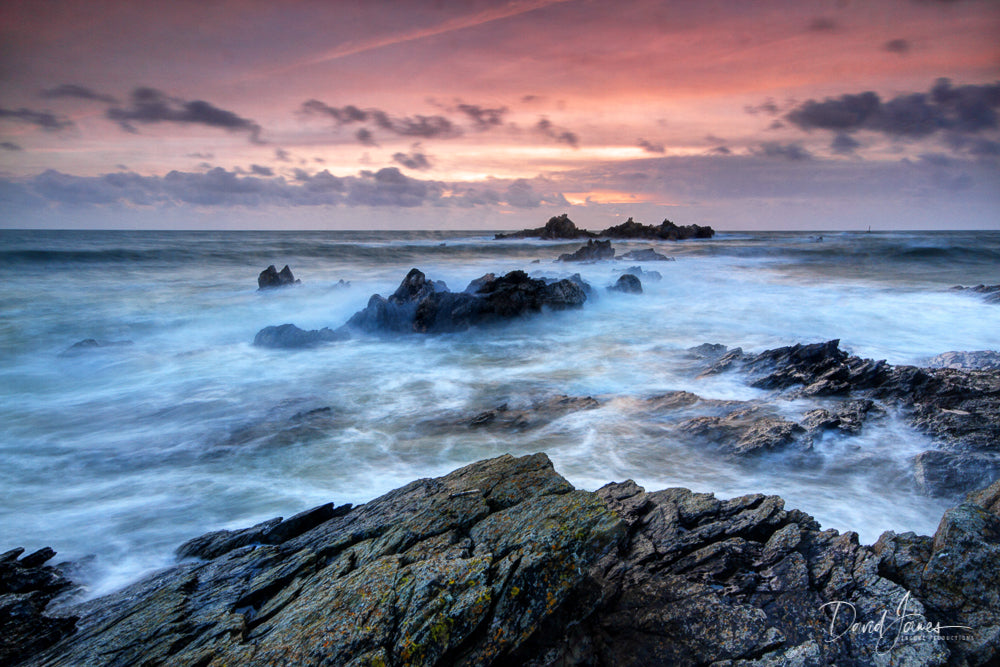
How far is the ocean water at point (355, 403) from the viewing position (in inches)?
313

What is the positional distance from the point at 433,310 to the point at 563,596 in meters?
17.0

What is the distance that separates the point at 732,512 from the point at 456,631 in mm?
3378

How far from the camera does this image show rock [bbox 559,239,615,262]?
42562 mm

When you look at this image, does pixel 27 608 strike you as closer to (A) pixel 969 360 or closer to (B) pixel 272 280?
(A) pixel 969 360

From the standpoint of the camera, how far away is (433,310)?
798 inches

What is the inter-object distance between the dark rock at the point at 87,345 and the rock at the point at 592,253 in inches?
1278

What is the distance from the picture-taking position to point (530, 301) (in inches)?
857

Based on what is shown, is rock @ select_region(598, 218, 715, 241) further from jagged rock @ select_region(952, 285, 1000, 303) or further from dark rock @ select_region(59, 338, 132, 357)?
dark rock @ select_region(59, 338, 132, 357)

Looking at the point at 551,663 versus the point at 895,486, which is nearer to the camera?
the point at 551,663

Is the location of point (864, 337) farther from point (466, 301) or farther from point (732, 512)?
point (732, 512)

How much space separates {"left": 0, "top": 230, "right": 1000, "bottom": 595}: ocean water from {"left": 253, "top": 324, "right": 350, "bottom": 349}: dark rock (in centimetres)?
60

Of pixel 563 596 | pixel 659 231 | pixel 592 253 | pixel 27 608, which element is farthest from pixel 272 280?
pixel 659 231

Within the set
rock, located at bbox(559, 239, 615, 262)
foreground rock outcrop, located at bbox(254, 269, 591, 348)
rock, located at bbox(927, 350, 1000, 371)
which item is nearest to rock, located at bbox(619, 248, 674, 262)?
rock, located at bbox(559, 239, 615, 262)

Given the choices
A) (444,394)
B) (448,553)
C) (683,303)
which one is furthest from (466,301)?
(448,553)
